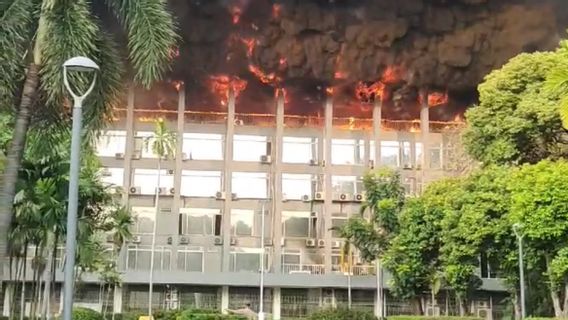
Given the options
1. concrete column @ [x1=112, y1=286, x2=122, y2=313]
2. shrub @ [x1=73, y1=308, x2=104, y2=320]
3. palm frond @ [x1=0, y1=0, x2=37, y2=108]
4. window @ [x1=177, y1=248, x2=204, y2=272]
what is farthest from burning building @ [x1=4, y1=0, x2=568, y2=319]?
palm frond @ [x1=0, y1=0, x2=37, y2=108]

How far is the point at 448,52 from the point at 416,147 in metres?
7.39

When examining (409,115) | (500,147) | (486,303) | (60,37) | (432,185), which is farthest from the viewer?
(409,115)

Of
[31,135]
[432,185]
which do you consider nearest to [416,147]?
[432,185]

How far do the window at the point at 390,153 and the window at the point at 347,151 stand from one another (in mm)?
1574

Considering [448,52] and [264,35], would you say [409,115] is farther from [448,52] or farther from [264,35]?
[264,35]

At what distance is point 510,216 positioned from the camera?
30031mm

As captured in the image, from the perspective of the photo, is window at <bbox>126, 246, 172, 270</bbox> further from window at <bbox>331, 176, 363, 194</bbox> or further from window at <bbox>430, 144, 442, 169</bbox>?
window at <bbox>430, 144, 442, 169</bbox>

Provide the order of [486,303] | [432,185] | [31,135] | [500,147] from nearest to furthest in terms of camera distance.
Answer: [31,135] → [500,147] → [432,185] → [486,303]

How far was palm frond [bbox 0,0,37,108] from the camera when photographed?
12.9m

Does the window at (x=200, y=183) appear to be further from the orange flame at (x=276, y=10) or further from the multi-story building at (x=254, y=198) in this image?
the orange flame at (x=276, y=10)

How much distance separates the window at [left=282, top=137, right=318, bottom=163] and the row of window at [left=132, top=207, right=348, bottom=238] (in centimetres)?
397

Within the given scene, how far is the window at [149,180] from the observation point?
56.0 metres

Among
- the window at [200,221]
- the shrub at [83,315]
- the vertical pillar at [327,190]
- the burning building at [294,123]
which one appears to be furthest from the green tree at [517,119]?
the window at [200,221]

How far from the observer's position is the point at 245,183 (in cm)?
5719
